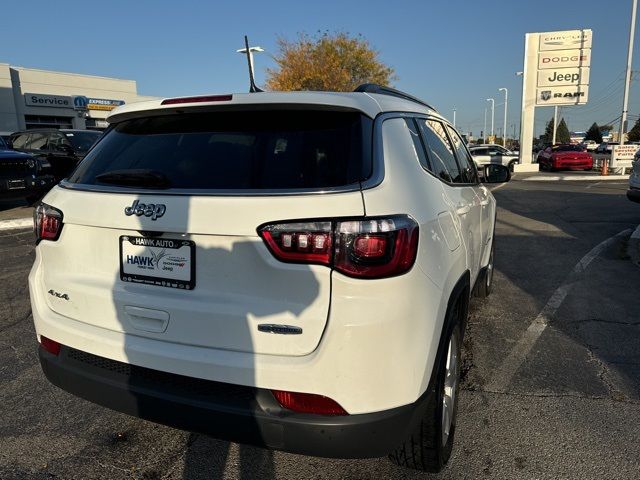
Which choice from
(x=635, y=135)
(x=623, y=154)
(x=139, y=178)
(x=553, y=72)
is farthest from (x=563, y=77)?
(x=635, y=135)

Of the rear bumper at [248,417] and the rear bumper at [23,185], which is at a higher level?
the rear bumper at [23,185]

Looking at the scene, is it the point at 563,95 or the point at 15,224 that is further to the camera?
the point at 563,95

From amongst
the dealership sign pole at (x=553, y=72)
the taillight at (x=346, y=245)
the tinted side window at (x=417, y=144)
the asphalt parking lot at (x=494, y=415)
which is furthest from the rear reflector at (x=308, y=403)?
the dealership sign pole at (x=553, y=72)

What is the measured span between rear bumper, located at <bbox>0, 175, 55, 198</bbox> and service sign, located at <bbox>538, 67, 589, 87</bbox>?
26209mm

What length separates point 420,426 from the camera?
2221mm

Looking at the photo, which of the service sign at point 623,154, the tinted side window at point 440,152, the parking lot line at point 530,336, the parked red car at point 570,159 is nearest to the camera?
the tinted side window at point 440,152

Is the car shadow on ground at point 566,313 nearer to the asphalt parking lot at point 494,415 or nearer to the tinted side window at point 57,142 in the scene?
the asphalt parking lot at point 494,415

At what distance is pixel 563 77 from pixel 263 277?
1207 inches

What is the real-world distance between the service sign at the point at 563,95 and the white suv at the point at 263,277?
29.2 metres

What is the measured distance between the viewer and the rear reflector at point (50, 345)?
2.44 meters

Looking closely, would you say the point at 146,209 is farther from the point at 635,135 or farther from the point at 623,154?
the point at 635,135

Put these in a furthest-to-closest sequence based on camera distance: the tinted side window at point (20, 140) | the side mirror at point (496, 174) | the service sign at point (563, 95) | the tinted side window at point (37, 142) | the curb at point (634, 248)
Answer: the service sign at point (563, 95) → the tinted side window at point (20, 140) → the tinted side window at point (37, 142) → the curb at point (634, 248) → the side mirror at point (496, 174)

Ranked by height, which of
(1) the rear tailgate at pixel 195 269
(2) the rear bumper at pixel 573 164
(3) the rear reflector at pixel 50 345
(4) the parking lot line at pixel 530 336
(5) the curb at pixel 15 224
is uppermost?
(1) the rear tailgate at pixel 195 269

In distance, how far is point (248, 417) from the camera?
1921 millimetres
